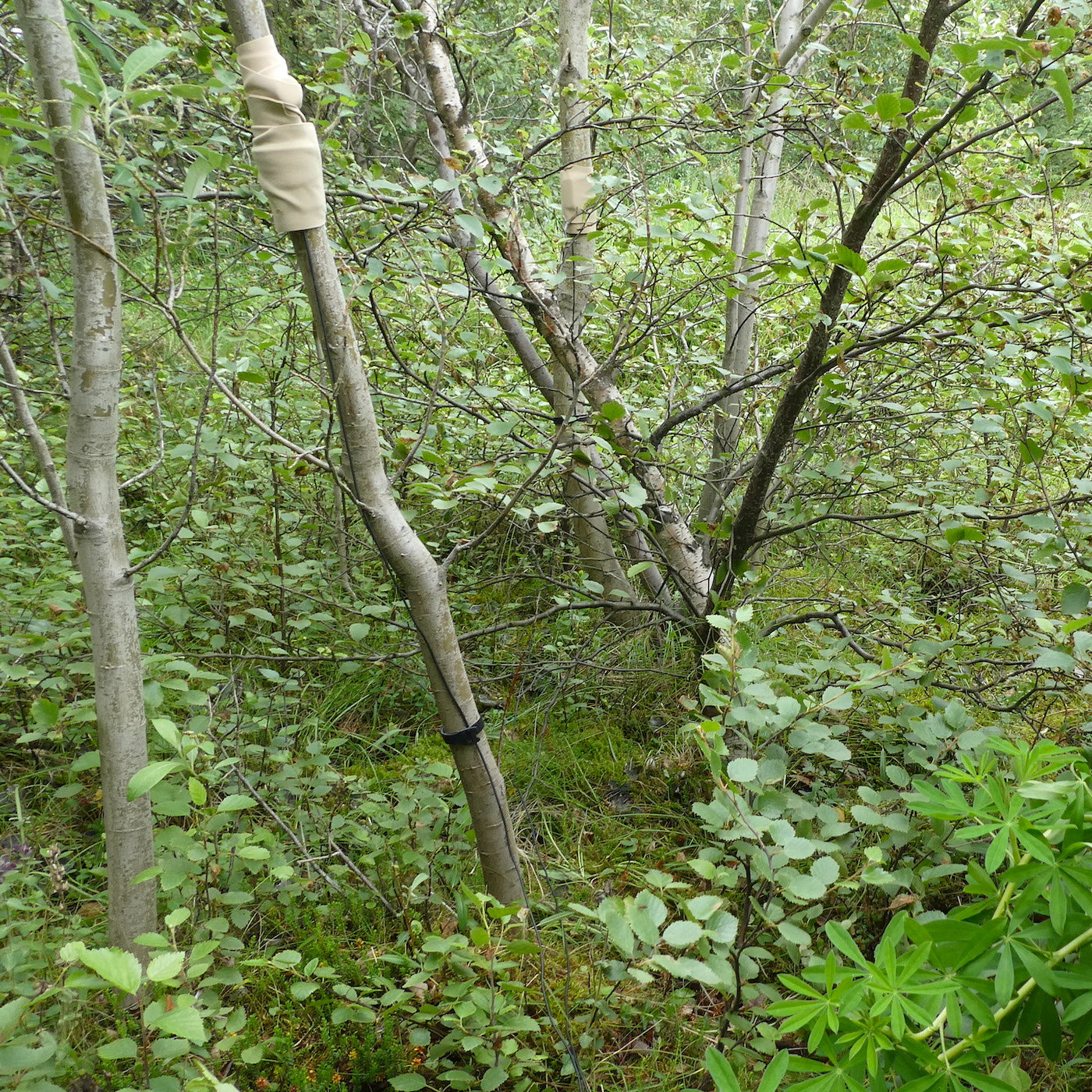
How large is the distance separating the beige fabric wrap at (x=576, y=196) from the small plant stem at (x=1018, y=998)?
2.43 metres

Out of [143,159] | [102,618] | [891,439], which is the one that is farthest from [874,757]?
[143,159]

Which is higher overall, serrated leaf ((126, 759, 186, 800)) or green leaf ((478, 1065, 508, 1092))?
serrated leaf ((126, 759, 186, 800))

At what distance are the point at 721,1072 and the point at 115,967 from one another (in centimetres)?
86

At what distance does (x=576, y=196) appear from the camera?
2787 mm

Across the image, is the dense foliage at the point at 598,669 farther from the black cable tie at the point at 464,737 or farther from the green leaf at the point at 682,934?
the black cable tie at the point at 464,737

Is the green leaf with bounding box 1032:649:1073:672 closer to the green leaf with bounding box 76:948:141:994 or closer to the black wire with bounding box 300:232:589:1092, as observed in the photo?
the black wire with bounding box 300:232:589:1092

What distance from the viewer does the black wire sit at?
1536 millimetres

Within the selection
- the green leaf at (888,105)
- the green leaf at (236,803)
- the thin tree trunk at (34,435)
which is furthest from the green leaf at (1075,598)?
the thin tree trunk at (34,435)

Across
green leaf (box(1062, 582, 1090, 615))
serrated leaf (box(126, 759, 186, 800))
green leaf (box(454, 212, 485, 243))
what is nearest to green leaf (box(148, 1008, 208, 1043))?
serrated leaf (box(126, 759, 186, 800))

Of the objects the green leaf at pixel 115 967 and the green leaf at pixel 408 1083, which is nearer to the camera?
the green leaf at pixel 115 967

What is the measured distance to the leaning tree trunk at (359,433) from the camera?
145 centimetres

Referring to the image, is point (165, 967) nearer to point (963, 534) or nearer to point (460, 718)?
point (460, 718)

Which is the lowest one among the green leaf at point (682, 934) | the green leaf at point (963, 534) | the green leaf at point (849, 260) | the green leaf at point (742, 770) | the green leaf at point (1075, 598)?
the green leaf at point (682, 934)

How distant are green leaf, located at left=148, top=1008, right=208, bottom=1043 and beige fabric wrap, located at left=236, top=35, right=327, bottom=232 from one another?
1362 millimetres
